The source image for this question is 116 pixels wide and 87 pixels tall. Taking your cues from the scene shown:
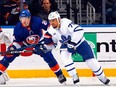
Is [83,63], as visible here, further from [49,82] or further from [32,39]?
[32,39]

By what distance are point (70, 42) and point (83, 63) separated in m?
1.23

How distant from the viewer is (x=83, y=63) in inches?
293

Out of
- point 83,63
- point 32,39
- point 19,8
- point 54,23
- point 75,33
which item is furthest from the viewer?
point 19,8

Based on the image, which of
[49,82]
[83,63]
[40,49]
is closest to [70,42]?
[40,49]

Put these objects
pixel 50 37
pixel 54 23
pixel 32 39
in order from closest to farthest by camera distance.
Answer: pixel 54 23 → pixel 50 37 → pixel 32 39

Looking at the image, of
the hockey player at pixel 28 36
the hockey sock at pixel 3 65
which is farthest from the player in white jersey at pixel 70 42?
the hockey sock at pixel 3 65

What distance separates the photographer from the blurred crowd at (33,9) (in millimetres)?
7602

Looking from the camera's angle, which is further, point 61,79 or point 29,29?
point 29,29

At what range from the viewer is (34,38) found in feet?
22.5

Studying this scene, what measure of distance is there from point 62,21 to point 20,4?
1.41 metres

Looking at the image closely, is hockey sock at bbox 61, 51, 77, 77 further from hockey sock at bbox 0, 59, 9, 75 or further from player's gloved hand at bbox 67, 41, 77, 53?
hockey sock at bbox 0, 59, 9, 75

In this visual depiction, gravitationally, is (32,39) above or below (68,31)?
below

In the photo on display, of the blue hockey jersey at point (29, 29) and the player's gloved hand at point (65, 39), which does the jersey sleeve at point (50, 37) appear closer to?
the player's gloved hand at point (65, 39)

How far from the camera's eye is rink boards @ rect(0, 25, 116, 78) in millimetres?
7367
